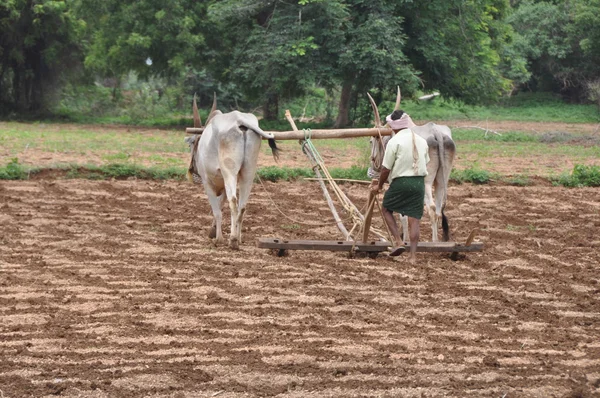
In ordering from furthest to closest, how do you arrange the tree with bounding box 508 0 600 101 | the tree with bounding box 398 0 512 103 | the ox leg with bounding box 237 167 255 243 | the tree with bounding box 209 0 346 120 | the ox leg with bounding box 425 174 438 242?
1. the tree with bounding box 508 0 600 101
2. the tree with bounding box 398 0 512 103
3. the tree with bounding box 209 0 346 120
4. the ox leg with bounding box 425 174 438 242
5. the ox leg with bounding box 237 167 255 243

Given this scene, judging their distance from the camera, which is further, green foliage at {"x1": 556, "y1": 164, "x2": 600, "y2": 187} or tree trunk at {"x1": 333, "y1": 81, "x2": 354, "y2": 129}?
tree trunk at {"x1": 333, "y1": 81, "x2": 354, "y2": 129}

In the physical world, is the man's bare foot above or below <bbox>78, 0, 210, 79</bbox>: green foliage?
below

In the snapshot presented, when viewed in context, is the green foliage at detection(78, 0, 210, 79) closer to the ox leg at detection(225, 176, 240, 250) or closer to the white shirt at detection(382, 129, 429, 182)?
the ox leg at detection(225, 176, 240, 250)

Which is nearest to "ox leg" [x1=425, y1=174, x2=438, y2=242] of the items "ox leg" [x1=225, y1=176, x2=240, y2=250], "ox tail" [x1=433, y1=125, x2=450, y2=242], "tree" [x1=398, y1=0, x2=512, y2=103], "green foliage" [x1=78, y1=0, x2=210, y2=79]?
"ox tail" [x1=433, y1=125, x2=450, y2=242]

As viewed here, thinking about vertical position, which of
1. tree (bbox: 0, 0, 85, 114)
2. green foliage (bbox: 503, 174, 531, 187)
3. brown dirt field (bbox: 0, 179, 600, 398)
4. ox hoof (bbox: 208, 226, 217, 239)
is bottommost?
brown dirt field (bbox: 0, 179, 600, 398)

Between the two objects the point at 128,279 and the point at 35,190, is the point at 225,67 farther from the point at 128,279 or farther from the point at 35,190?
the point at 128,279

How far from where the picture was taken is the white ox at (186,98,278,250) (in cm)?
1128

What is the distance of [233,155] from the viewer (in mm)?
11273

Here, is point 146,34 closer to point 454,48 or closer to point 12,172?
point 454,48

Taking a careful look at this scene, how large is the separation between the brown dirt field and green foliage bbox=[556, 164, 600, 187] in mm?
3502

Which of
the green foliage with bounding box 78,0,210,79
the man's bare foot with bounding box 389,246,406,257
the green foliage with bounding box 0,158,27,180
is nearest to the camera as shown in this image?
the man's bare foot with bounding box 389,246,406,257

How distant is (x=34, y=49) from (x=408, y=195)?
2638cm

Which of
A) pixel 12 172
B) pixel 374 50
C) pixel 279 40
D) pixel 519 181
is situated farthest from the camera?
pixel 279 40

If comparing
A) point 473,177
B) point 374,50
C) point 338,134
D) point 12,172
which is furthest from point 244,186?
point 374,50
